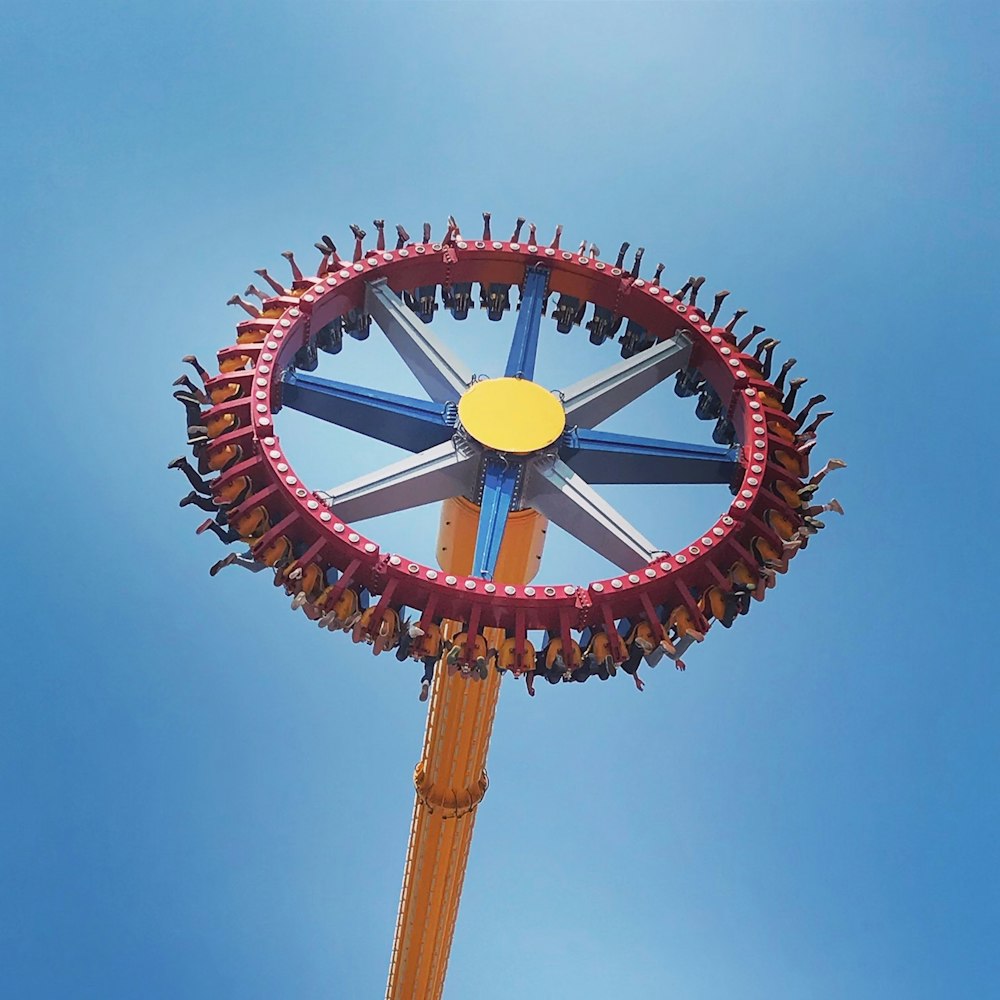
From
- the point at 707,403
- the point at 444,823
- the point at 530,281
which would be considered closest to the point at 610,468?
the point at 707,403

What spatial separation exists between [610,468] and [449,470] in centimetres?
250

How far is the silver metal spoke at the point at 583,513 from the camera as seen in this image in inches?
681

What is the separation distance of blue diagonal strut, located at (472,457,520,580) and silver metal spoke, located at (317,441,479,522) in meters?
0.40

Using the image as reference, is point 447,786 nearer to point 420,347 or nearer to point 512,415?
point 512,415

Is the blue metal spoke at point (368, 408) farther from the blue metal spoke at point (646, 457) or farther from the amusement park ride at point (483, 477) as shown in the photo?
the blue metal spoke at point (646, 457)

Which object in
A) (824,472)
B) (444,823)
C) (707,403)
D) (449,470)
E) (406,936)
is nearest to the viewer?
(824,472)

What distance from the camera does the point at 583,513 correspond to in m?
17.7

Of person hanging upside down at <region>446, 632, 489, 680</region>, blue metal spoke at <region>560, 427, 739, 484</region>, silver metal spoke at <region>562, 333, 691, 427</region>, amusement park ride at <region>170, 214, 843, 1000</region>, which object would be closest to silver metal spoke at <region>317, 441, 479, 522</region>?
amusement park ride at <region>170, 214, 843, 1000</region>

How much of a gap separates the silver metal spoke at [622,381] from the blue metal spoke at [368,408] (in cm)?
189

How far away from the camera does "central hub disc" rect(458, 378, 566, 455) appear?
59.2 feet

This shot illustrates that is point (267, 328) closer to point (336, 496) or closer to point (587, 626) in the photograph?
point (336, 496)

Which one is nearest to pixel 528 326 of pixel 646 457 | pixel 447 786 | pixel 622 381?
pixel 622 381

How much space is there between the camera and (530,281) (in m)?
20.0

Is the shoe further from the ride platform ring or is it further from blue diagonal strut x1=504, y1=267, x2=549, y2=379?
blue diagonal strut x1=504, y1=267, x2=549, y2=379
